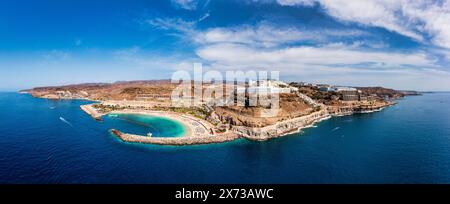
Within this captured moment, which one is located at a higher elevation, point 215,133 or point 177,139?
point 215,133

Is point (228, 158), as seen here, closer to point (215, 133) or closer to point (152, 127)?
point (215, 133)

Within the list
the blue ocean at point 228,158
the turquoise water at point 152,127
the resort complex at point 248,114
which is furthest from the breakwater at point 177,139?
the turquoise water at point 152,127

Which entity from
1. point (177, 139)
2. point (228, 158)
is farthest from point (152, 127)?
point (228, 158)

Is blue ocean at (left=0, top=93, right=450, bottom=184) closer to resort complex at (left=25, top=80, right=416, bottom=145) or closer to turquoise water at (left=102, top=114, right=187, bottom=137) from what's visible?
turquoise water at (left=102, top=114, right=187, bottom=137)

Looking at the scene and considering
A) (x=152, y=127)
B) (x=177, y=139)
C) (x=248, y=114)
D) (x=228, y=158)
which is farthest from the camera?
(x=152, y=127)

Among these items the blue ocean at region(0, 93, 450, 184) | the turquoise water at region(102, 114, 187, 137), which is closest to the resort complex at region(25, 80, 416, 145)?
the turquoise water at region(102, 114, 187, 137)

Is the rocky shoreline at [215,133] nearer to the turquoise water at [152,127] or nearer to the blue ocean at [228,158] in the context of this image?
the blue ocean at [228,158]

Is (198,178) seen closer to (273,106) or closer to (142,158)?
(142,158)

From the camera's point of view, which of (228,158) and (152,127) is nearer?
(228,158)
